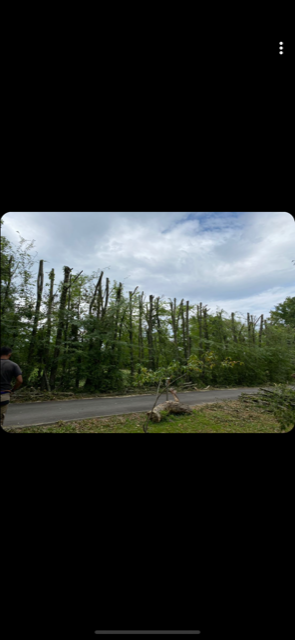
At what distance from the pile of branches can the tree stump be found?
2.32 feet

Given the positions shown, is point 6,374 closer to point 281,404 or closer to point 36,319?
point 36,319

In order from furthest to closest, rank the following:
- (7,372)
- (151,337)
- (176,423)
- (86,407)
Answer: (151,337) < (86,407) < (176,423) < (7,372)

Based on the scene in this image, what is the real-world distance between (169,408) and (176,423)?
275mm

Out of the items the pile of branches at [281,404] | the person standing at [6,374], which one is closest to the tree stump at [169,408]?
the pile of branches at [281,404]

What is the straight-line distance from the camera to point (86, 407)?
213 cm

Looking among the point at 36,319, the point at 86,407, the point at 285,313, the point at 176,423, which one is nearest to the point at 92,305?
the point at 36,319

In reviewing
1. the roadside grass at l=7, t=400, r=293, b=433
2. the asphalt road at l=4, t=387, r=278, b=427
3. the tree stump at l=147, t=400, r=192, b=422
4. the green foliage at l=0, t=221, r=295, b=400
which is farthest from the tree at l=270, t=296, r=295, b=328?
the tree stump at l=147, t=400, r=192, b=422

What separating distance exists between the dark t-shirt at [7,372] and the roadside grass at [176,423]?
17.1 inches

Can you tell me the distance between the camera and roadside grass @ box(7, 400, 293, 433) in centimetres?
164

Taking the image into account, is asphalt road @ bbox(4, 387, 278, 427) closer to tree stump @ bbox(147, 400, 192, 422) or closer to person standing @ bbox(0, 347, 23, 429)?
tree stump @ bbox(147, 400, 192, 422)
